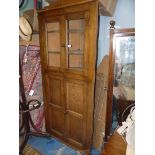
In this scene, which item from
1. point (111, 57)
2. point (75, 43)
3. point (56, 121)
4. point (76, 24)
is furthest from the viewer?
point (56, 121)

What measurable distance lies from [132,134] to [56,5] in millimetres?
1928

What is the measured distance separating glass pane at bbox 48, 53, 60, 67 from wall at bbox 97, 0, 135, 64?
583 millimetres

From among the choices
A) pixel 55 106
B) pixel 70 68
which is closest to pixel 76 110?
pixel 55 106

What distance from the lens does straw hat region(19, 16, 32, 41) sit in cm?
259

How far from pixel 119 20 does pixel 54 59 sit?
3.40ft

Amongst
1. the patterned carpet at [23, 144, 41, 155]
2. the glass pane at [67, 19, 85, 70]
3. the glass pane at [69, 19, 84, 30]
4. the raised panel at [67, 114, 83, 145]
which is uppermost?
the glass pane at [69, 19, 84, 30]

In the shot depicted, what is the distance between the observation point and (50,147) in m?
2.72

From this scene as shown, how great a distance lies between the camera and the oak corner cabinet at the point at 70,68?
2154 mm

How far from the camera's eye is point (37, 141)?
290 centimetres

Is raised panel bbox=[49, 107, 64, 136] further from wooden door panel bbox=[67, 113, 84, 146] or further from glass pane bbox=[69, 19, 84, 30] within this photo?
glass pane bbox=[69, 19, 84, 30]

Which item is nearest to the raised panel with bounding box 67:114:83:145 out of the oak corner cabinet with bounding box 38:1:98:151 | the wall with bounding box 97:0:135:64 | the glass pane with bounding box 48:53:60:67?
the oak corner cabinet with bounding box 38:1:98:151

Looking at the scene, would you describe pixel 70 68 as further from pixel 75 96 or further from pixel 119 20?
pixel 119 20
